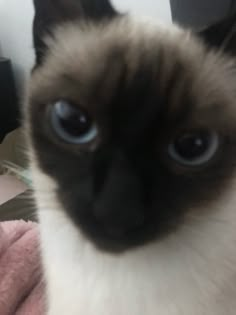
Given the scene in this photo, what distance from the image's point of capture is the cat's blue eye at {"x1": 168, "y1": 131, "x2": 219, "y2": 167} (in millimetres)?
543

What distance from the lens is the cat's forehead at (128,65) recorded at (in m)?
0.55

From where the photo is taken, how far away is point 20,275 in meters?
1.06

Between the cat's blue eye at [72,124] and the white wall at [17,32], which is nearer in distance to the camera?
the cat's blue eye at [72,124]

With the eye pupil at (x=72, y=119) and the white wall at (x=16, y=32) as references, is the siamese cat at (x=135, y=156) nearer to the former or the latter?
the eye pupil at (x=72, y=119)

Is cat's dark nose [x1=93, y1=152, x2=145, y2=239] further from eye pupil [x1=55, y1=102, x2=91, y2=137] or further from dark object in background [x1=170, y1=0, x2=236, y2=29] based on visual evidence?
dark object in background [x1=170, y1=0, x2=236, y2=29]

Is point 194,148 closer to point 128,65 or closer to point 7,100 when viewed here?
point 128,65

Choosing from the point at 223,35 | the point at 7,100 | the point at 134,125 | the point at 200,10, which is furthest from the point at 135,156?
the point at 7,100

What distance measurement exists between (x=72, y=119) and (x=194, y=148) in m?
0.14

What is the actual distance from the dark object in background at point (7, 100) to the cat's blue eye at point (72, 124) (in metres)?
1.68

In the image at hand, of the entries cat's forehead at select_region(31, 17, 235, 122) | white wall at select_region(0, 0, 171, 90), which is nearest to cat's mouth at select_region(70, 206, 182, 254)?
cat's forehead at select_region(31, 17, 235, 122)

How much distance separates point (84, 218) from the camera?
1.85 feet

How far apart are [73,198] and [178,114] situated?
0.48 ft

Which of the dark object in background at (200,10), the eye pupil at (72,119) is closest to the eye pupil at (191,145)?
the eye pupil at (72,119)

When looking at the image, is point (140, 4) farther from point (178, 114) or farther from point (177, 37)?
point (178, 114)
